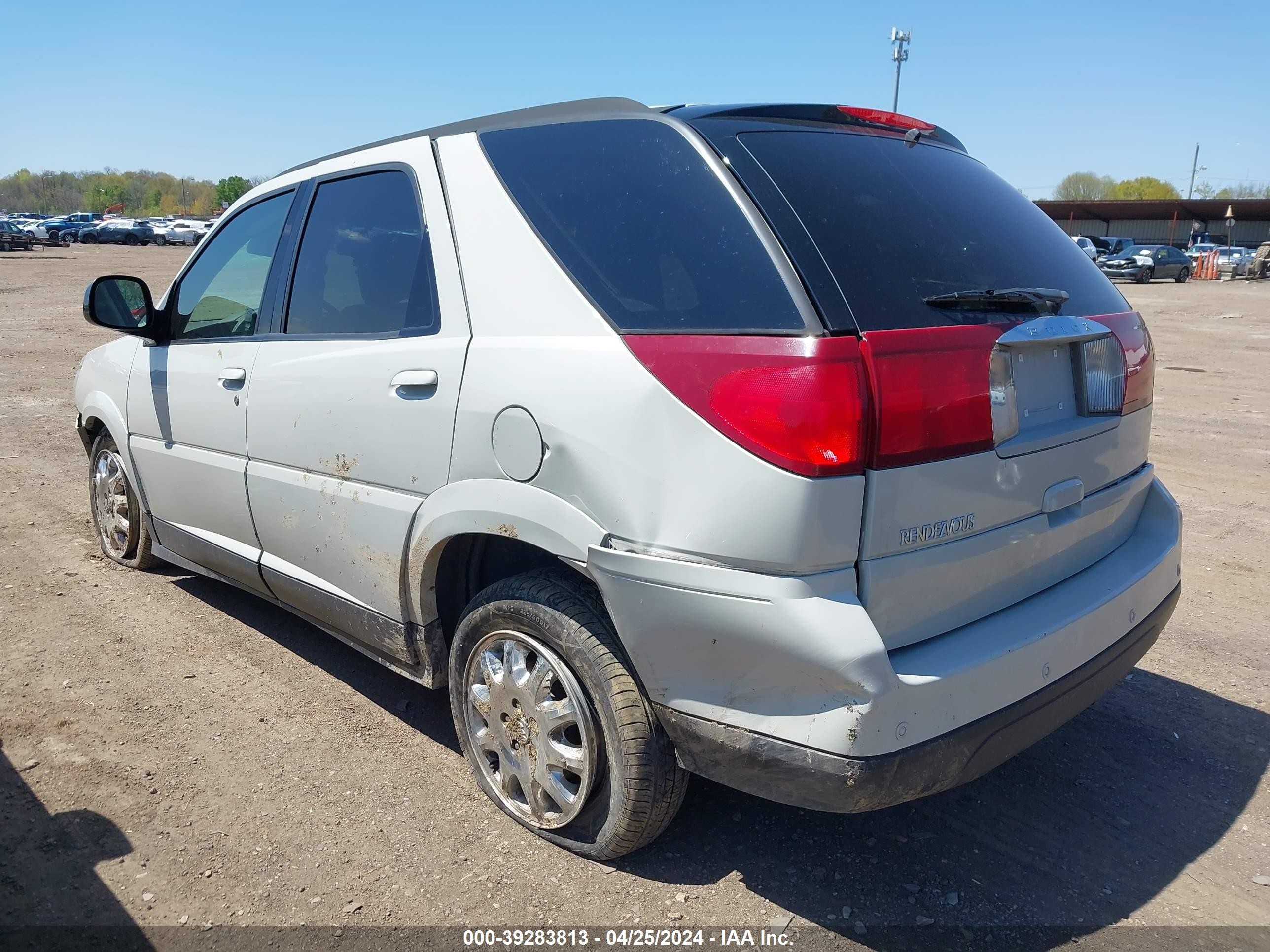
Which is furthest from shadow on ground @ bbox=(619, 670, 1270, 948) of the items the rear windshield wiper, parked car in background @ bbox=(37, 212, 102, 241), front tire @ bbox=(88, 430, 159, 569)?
parked car in background @ bbox=(37, 212, 102, 241)

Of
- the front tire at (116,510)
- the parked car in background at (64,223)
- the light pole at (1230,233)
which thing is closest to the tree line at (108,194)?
the parked car in background at (64,223)

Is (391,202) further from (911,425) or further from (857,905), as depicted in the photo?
(857,905)

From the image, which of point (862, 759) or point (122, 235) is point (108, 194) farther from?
point (862, 759)

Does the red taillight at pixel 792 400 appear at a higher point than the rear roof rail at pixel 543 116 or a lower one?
lower

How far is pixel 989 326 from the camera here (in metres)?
2.33

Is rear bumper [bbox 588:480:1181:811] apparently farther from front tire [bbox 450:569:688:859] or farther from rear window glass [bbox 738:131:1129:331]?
rear window glass [bbox 738:131:1129:331]

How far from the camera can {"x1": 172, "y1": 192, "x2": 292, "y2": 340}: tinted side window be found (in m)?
3.82

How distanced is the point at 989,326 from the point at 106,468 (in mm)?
4554

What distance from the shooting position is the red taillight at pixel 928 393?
212cm

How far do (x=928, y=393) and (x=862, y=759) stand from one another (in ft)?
2.71

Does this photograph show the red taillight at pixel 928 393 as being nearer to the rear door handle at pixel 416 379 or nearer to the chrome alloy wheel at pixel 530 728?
the chrome alloy wheel at pixel 530 728

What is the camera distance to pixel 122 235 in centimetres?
6256

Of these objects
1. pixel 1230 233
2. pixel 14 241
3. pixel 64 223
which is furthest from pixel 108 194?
pixel 1230 233

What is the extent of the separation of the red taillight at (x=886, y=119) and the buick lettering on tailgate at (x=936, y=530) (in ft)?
4.33
